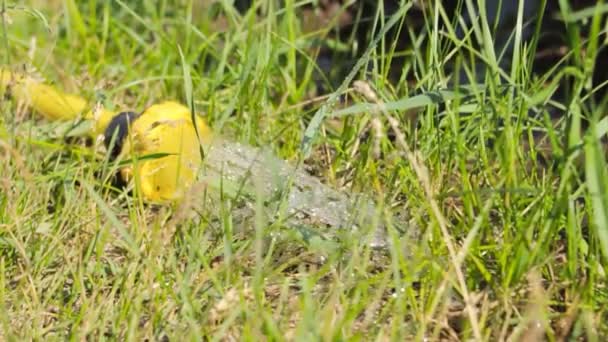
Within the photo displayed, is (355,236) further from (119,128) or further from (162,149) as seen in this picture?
(119,128)

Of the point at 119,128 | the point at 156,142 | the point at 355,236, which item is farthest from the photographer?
the point at 119,128

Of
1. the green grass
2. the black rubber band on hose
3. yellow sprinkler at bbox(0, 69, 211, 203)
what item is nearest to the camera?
the green grass

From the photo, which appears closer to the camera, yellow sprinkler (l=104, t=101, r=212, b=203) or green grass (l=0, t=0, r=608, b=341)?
green grass (l=0, t=0, r=608, b=341)

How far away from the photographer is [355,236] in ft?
5.75

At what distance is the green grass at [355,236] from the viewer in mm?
1586

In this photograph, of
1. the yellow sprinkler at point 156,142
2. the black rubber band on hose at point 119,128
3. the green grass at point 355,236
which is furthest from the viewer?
the black rubber band on hose at point 119,128

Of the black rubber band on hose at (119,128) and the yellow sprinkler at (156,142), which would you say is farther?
the black rubber band on hose at (119,128)

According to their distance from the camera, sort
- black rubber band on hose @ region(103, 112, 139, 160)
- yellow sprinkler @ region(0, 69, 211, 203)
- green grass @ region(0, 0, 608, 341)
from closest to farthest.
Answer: green grass @ region(0, 0, 608, 341) < yellow sprinkler @ region(0, 69, 211, 203) < black rubber band on hose @ region(103, 112, 139, 160)

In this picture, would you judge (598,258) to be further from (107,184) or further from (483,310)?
(107,184)

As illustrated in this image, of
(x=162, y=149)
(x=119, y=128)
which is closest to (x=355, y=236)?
(x=162, y=149)

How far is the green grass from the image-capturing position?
5.20 ft

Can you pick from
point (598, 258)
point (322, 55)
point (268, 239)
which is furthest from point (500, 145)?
point (322, 55)

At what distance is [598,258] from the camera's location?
1.70 m

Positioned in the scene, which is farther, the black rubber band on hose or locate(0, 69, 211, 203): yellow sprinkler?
the black rubber band on hose
